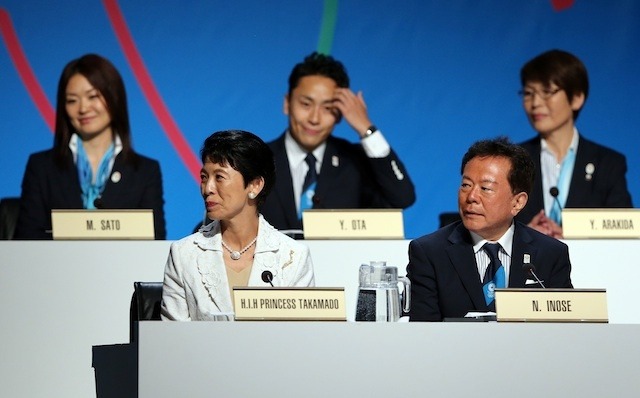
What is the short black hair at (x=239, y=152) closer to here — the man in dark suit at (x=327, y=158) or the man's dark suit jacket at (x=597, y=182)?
the man in dark suit at (x=327, y=158)

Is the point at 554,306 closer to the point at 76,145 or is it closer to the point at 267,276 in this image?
the point at 267,276

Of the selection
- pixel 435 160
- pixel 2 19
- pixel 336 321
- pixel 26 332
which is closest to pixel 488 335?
pixel 336 321

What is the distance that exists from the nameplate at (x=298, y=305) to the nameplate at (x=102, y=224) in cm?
134

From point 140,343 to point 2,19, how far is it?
369 cm

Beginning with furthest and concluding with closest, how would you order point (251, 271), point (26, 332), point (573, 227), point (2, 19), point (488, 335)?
point (2, 19) → point (573, 227) → point (26, 332) → point (251, 271) → point (488, 335)

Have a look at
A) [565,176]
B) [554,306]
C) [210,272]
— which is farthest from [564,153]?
[554,306]

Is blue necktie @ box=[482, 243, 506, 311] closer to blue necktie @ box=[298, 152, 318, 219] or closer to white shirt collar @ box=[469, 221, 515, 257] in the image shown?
white shirt collar @ box=[469, 221, 515, 257]

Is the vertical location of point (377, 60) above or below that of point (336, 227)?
above

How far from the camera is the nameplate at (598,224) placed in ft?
12.2

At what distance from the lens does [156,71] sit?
5.73m

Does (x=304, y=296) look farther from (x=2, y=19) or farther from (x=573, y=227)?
(x=2, y=19)

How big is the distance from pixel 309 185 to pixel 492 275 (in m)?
1.90

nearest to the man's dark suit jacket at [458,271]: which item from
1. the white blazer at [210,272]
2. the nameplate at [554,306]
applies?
the white blazer at [210,272]

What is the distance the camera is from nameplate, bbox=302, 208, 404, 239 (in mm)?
3703
